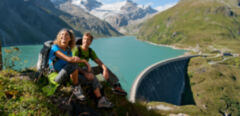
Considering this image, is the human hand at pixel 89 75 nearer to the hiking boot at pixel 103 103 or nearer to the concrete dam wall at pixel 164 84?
the hiking boot at pixel 103 103

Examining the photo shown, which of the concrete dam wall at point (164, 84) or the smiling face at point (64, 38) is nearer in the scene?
the smiling face at point (64, 38)

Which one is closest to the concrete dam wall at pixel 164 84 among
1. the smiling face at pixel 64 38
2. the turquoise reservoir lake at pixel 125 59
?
the turquoise reservoir lake at pixel 125 59

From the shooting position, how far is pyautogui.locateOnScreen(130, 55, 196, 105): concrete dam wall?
33.7 m

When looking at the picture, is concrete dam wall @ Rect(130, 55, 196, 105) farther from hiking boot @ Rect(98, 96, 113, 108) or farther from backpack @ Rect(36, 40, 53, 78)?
backpack @ Rect(36, 40, 53, 78)

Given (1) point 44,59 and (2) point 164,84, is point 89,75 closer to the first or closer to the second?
(1) point 44,59

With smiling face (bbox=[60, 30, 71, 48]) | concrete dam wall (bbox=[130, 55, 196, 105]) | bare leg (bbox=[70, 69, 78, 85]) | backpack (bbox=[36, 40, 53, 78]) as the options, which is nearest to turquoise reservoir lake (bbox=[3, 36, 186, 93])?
concrete dam wall (bbox=[130, 55, 196, 105])

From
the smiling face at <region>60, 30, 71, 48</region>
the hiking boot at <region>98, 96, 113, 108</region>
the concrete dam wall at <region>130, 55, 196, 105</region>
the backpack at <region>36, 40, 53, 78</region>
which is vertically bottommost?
the concrete dam wall at <region>130, 55, 196, 105</region>

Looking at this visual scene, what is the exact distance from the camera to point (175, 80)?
5438cm

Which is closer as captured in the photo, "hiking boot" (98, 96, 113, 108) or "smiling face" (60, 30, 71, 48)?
"hiking boot" (98, 96, 113, 108)

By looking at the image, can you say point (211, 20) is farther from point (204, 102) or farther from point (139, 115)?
point (139, 115)

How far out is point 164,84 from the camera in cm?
4422

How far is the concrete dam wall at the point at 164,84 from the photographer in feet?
111

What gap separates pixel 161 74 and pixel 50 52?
43451 millimetres

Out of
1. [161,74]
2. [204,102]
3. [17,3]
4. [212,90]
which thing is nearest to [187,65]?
[212,90]
